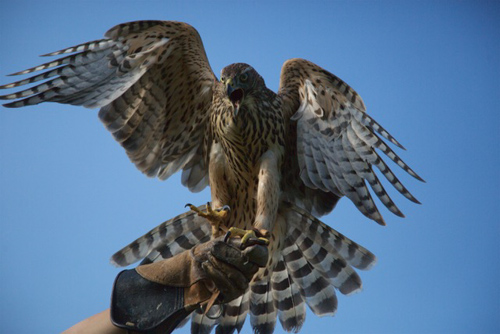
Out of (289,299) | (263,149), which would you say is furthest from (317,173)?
(289,299)

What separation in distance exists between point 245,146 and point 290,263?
935 mm

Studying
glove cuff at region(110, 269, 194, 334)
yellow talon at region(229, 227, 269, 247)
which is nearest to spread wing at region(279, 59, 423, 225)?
yellow talon at region(229, 227, 269, 247)

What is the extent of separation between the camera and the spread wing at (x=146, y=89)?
12.5ft

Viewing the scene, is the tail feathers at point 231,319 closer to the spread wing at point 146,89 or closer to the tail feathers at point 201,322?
the tail feathers at point 201,322

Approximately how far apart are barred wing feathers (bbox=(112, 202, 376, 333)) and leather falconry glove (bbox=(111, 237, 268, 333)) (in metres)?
0.90

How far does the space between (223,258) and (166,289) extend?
0.34m

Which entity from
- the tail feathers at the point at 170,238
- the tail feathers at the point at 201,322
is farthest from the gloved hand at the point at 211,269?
the tail feathers at the point at 170,238

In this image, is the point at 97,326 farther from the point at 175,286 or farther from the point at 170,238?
the point at 170,238

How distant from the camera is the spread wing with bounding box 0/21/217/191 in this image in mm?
3797

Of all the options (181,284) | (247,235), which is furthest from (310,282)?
(181,284)

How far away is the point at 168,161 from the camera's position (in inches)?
165

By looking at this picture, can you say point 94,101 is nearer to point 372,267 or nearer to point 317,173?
point 317,173

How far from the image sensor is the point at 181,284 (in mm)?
2930

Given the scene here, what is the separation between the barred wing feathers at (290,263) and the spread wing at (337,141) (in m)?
0.44
